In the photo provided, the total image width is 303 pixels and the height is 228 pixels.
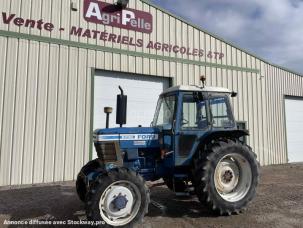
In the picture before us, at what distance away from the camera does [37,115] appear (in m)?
10.3

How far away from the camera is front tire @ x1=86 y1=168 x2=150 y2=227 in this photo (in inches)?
198

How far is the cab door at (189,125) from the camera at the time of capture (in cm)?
626

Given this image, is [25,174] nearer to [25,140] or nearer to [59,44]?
[25,140]

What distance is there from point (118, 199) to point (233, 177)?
2.54 meters

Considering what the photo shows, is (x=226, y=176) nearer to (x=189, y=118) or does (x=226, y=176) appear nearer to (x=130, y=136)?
(x=189, y=118)

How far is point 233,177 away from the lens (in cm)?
648

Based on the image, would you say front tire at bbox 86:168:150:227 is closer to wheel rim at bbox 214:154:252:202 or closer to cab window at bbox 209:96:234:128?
wheel rim at bbox 214:154:252:202

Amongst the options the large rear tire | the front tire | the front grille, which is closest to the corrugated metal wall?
the front grille

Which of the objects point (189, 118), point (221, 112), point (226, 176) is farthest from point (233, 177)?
point (189, 118)

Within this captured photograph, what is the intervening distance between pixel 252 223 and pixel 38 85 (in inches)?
304

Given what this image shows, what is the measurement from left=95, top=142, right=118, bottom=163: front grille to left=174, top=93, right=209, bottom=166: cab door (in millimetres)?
1191

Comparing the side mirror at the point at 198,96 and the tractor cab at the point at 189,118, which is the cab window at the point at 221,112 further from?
the side mirror at the point at 198,96

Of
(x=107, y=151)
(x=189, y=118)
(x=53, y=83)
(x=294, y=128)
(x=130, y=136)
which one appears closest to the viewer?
(x=107, y=151)

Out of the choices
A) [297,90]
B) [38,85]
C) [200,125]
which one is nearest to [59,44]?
[38,85]
